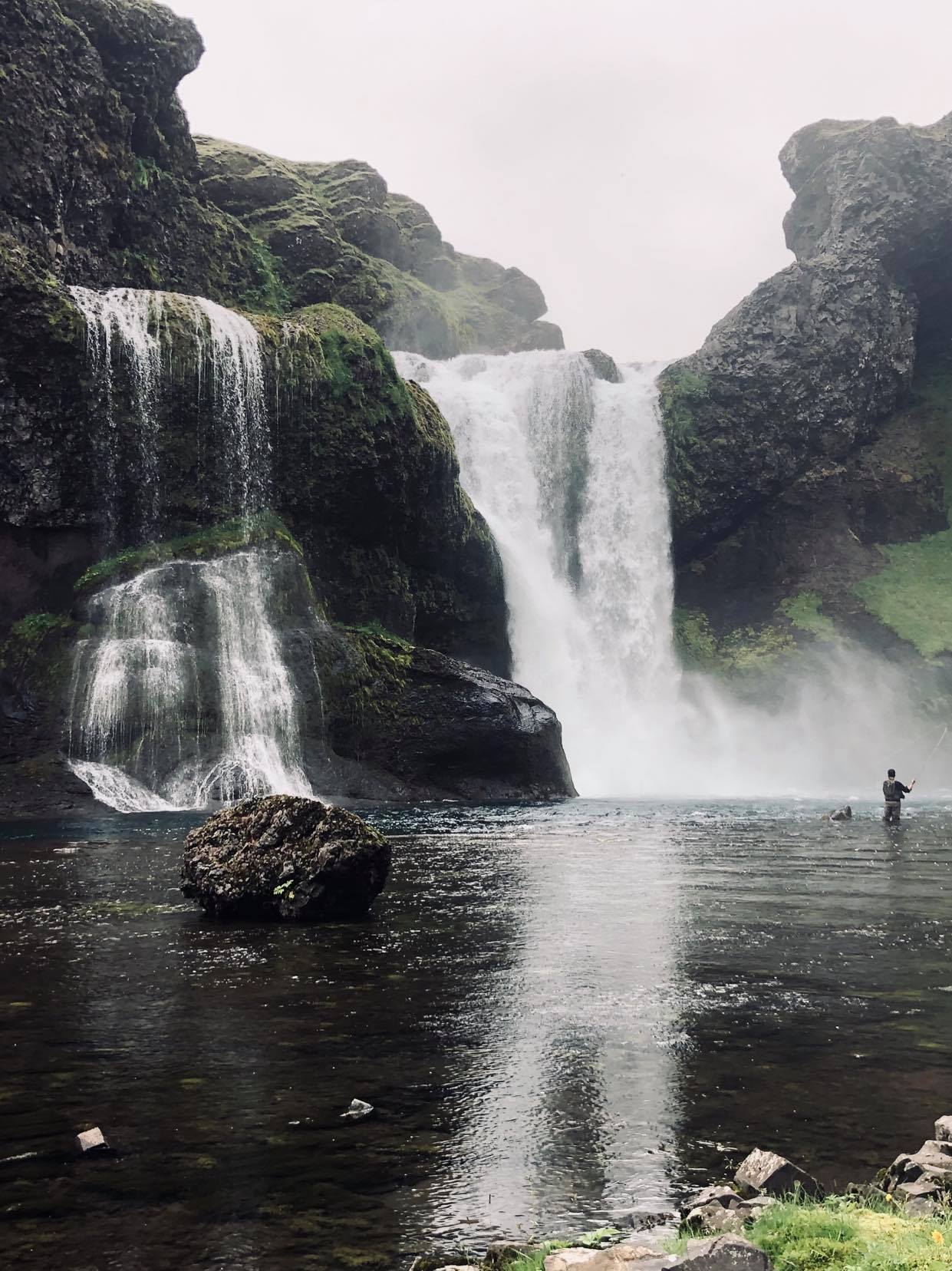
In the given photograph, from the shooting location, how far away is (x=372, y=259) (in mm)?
68500

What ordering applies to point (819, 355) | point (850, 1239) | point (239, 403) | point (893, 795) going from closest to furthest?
point (850, 1239) → point (893, 795) → point (239, 403) → point (819, 355)

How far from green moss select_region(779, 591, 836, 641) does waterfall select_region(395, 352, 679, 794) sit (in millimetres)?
7880

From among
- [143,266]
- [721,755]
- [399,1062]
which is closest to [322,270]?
[143,266]

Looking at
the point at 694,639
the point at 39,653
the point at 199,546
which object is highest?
the point at 199,546

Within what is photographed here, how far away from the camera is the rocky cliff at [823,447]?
Result: 2339 inches

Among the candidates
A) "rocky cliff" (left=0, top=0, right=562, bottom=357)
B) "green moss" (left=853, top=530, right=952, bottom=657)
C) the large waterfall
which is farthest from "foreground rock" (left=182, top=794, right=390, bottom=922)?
"green moss" (left=853, top=530, right=952, bottom=657)

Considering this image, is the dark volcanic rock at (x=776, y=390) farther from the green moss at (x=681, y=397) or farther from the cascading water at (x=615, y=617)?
the cascading water at (x=615, y=617)

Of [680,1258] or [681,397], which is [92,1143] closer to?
[680,1258]

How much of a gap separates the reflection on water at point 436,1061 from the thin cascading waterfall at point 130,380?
26.5 metres

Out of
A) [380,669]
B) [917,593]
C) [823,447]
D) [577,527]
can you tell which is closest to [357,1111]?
[380,669]

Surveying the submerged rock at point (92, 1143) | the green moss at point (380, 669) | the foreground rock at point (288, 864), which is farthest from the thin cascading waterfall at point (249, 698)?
the submerged rock at point (92, 1143)

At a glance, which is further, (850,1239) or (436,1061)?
(436,1061)

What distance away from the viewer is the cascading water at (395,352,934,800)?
161 ft

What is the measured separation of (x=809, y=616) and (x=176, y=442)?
37.6 meters
